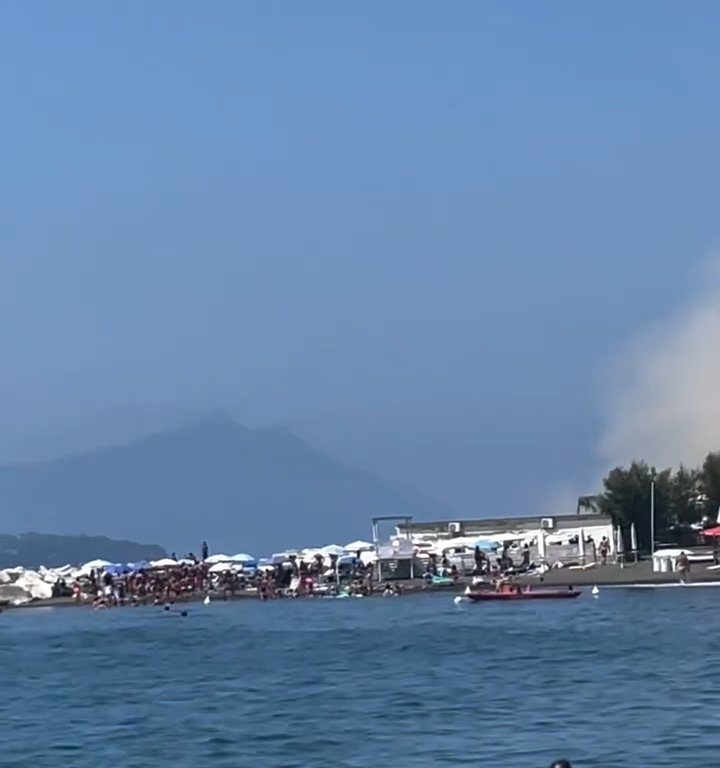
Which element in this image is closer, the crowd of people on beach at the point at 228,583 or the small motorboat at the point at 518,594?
the small motorboat at the point at 518,594

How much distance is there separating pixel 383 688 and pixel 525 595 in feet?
109

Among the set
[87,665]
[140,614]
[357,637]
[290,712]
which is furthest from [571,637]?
[140,614]

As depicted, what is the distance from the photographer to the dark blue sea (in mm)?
36344

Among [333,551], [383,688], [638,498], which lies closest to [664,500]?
[638,498]

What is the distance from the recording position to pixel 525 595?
8081 centimetres

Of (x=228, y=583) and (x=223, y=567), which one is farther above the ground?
(x=223, y=567)

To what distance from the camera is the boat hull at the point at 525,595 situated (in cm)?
7962

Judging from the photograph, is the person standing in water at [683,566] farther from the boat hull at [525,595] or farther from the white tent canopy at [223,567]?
the white tent canopy at [223,567]

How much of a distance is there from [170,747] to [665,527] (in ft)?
222

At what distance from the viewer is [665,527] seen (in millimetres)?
103000

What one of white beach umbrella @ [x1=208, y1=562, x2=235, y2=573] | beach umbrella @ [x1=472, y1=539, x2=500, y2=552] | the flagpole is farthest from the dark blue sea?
white beach umbrella @ [x1=208, y1=562, x2=235, y2=573]

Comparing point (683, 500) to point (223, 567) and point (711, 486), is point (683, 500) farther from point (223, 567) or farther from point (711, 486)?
point (223, 567)

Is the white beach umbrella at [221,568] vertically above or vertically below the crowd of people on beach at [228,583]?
above

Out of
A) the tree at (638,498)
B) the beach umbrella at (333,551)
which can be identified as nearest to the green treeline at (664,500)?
the tree at (638,498)
